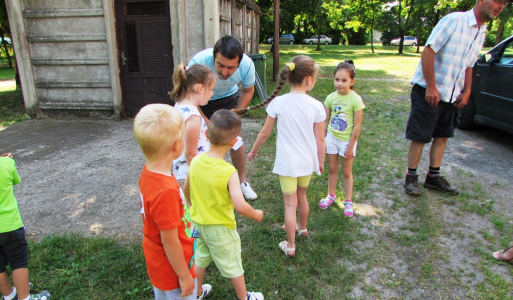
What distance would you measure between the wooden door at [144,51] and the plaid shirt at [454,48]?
490cm

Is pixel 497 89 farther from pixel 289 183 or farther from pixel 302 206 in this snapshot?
pixel 289 183

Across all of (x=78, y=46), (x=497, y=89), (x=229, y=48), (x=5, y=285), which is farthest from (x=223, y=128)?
(x=78, y=46)

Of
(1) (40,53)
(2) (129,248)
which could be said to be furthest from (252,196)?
(1) (40,53)

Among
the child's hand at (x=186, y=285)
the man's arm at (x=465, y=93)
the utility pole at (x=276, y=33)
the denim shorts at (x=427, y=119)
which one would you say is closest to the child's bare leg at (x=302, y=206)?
the child's hand at (x=186, y=285)

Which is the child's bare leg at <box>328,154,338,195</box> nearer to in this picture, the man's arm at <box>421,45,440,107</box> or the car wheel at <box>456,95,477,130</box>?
the man's arm at <box>421,45,440,107</box>

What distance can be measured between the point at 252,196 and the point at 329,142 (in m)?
1.00

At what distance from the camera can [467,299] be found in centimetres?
246

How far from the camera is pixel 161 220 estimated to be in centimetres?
157

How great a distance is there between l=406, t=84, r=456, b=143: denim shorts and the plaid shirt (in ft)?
0.39

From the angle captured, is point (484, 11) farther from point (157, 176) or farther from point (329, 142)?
point (157, 176)

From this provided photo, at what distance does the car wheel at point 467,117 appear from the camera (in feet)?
20.3

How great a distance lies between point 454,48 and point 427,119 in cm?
76

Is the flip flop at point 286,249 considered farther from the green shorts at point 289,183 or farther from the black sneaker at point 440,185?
the black sneaker at point 440,185

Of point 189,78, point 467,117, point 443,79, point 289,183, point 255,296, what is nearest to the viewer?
point 255,296
